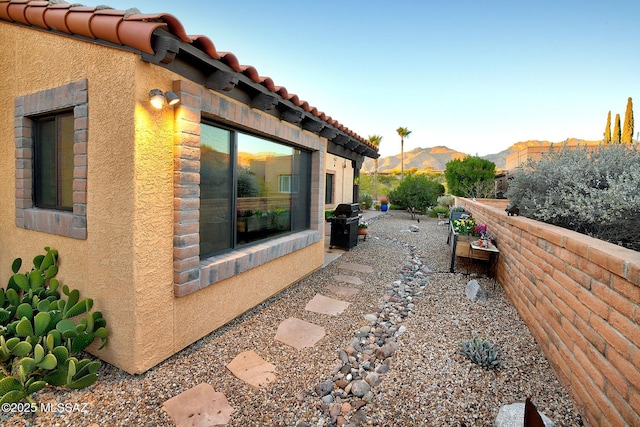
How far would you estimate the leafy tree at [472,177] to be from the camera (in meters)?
17.1

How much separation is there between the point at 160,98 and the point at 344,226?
5995 mm

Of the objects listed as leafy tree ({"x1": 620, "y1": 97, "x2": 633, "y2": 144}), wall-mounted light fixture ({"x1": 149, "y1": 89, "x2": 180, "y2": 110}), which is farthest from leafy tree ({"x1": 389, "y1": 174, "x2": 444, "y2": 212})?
leafy tree ({"x1": 620, "y1": 97, "x2": 633, "y2": 144})

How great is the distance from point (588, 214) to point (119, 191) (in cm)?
540

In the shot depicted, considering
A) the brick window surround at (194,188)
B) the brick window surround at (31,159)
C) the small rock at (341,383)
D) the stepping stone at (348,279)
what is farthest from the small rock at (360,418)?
the stepping stone at (348,279)

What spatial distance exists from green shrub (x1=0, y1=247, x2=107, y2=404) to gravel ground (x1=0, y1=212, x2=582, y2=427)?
17cm

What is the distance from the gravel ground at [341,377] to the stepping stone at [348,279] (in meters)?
1.12

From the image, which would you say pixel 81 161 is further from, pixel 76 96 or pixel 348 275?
pixel 348 275

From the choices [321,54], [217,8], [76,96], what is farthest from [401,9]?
[76,96]

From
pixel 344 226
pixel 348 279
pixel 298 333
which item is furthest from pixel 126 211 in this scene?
pixel 344 226

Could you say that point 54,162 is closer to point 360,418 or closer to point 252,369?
point 252,369

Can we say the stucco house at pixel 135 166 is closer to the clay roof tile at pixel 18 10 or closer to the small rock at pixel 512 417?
the clay roof tile at pixel 18 10

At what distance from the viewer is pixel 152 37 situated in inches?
90.2

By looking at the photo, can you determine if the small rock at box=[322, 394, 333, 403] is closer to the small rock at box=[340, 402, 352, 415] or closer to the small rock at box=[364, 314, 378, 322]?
the small rock at box=[340, 402, 352, 415]

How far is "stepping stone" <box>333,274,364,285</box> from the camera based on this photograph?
5.40 metres
